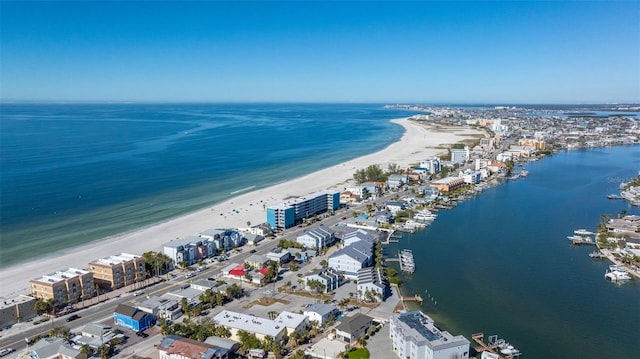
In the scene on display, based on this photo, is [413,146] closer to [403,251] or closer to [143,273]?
[403,251]

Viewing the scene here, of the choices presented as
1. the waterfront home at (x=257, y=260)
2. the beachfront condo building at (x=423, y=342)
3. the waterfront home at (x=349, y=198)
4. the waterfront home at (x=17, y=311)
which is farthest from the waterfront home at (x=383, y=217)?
the waterfront home at (x=17, y=311)

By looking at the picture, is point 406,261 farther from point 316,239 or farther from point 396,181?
point 396,181

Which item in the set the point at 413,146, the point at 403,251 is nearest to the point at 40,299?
the point at 403,251

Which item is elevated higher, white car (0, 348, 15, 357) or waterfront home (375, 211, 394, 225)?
waterfront home (375, 211, 394, 225)

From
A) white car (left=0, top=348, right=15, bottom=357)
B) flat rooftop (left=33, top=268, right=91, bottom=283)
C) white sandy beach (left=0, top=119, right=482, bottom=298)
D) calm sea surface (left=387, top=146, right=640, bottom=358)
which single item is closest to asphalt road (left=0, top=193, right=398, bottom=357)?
white car (left=0, top=348, right=15, bottom=357)

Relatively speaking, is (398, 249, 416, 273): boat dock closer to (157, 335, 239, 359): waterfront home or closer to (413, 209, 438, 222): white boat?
(413, 209, 438, 222): white boat

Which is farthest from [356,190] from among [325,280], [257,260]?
[325,280]

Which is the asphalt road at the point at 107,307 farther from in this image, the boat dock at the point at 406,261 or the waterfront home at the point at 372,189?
the waterfront home at the point at 372,189
